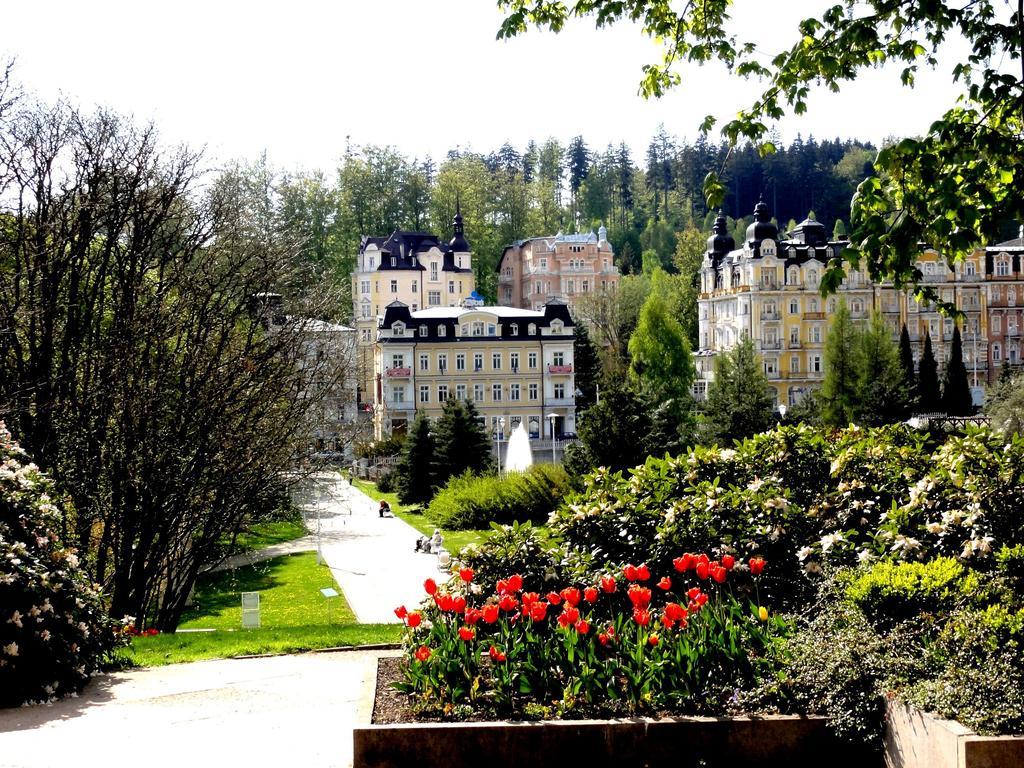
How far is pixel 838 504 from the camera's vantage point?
9023mm

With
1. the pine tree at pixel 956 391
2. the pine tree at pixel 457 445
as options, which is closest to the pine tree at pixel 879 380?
the pine tree at pixel 956 391

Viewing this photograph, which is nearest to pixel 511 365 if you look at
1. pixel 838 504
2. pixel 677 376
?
pixel 677 376

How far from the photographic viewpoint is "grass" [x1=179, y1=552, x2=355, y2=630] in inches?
950

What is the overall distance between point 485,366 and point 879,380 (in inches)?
841

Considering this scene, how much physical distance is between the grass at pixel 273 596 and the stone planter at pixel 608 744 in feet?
48.4

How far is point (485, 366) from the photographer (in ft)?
224

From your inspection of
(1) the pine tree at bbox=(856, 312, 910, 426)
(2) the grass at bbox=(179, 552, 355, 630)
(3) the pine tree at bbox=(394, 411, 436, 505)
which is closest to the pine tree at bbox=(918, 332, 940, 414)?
(1) the pine tree at bbox=(856, 312, 910, 426)

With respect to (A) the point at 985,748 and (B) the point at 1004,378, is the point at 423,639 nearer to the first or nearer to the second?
(A) the point at 985,748

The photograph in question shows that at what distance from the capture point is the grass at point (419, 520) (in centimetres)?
3738

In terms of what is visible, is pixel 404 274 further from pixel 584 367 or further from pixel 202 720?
pixel 202 720

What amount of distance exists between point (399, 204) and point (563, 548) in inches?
3524

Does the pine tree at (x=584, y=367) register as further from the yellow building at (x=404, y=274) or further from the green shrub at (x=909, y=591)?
the green shrub at (x=909, y=591)

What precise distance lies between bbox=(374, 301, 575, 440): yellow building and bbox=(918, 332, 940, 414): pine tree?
1862 cm

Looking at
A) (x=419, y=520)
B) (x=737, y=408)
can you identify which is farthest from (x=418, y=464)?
(x=737, y=408)
